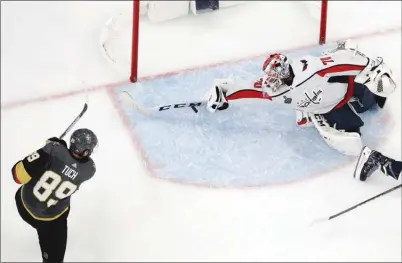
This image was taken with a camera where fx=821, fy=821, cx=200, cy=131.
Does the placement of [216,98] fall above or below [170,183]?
above

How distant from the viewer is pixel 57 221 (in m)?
3.18

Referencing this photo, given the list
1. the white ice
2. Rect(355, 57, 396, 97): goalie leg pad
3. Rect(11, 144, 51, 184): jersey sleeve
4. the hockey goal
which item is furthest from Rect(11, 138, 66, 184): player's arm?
Rect(355, 57, 396, 97): goalie leg pad

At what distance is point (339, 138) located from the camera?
11.9 feet

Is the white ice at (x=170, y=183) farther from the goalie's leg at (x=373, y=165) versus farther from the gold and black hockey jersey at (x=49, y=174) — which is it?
the gold and black hockey jersey at (x=49, y=174)

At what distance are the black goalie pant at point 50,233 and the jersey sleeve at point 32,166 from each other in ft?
0.69

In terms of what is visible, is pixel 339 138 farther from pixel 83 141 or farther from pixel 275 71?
pixel 83 141

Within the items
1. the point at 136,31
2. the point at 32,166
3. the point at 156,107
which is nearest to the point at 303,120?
the point at 156,107

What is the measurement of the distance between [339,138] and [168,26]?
1.18m

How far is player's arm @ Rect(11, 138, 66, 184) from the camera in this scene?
2973 millimetres

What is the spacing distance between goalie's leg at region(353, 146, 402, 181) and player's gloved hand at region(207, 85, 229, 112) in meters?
0.66

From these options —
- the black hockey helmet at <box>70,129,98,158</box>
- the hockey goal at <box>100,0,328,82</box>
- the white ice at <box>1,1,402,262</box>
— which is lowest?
the white ice at <box>1,1,402,262</box>

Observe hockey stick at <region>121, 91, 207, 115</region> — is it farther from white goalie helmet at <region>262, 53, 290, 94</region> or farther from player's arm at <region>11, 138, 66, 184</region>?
player's arm at <region>11, 138, 66, 184</region>

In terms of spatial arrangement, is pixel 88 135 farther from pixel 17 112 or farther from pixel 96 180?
pixel 17 112

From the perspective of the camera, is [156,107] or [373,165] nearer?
Answer: [373,165]
